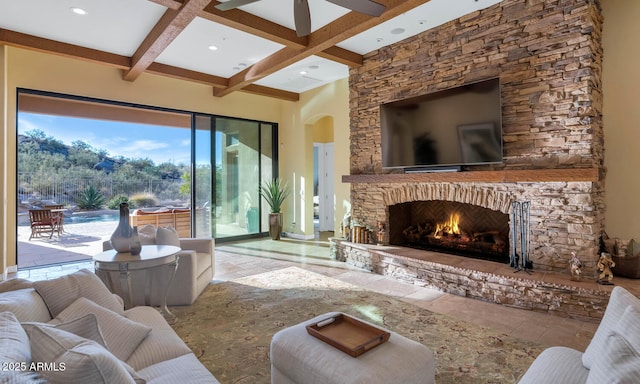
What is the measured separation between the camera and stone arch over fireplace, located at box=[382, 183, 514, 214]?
4.01 m

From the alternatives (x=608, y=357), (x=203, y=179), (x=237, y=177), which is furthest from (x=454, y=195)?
(x=203, y=179)

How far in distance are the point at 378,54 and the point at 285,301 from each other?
13.1 feet

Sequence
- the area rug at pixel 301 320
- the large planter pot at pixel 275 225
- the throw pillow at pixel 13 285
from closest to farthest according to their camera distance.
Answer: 1. the throw pillow at pixel 13 285
2. the area rug at pixel 301 320
3. the large planter pot at pixel 275 225

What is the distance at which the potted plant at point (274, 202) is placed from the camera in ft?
25.1

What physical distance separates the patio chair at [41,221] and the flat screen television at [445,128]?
21.6 ft

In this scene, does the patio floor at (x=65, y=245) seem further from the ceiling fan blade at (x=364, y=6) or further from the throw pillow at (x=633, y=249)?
the throw pillow at (x=633, y=249)

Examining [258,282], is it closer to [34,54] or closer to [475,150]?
[475,150]

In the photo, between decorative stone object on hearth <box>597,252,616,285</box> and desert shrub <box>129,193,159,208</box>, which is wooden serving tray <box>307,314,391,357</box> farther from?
desert shrub <box>129,193,159,208</box>

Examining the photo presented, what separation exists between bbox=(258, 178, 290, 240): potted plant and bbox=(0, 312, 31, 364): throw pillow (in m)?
6.44

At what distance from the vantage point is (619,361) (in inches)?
42.4

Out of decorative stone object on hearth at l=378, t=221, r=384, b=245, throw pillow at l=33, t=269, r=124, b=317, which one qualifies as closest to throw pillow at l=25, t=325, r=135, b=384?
throw pillow at l=33, t=269, r=124, b=317

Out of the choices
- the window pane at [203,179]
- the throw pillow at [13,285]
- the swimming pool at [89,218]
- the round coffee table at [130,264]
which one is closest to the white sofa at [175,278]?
the round coffee table at [130,264]

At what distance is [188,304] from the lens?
11.9 ft

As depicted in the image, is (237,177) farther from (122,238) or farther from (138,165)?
(122,238)
